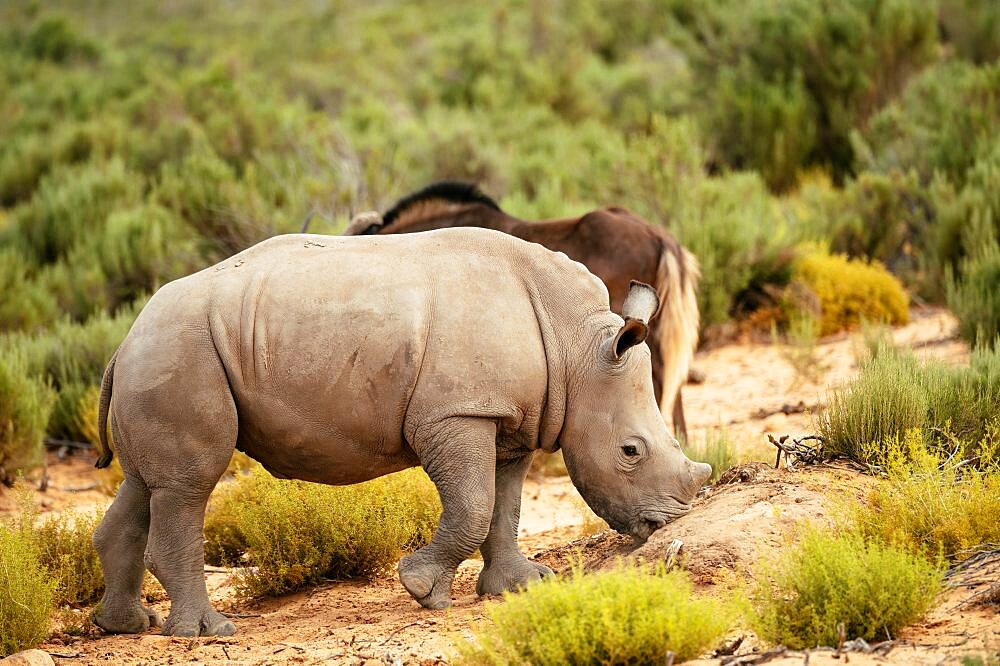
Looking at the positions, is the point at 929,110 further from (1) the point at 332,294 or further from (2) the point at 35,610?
(2) the point at 35,610

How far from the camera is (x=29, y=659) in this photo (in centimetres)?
461

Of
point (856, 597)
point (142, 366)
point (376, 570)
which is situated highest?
point (142, 366)

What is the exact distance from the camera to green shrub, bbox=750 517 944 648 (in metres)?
4.10

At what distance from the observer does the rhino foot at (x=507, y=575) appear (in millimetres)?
5441

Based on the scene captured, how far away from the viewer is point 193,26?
5900 cm

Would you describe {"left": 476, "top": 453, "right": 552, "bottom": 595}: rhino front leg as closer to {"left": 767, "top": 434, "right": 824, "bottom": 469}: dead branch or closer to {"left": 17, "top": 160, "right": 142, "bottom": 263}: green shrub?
{"left": 767, "top": 434, "right": 824, "bottom": 469}: dead branch

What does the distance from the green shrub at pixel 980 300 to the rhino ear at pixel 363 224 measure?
4630mm

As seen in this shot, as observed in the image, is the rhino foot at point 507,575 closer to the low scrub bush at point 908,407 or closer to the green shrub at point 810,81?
the low scrub bush at point 908,407

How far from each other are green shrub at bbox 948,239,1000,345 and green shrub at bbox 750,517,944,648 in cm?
546

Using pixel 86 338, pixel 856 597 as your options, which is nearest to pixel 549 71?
pixel 86 338

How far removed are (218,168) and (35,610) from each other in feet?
34.2

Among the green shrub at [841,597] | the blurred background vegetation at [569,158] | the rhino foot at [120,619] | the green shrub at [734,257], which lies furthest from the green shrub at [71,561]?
the green shrub at [734,257]

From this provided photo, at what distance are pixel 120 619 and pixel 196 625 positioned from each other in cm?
39

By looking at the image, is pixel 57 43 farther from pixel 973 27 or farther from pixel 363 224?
pixel 363 224
